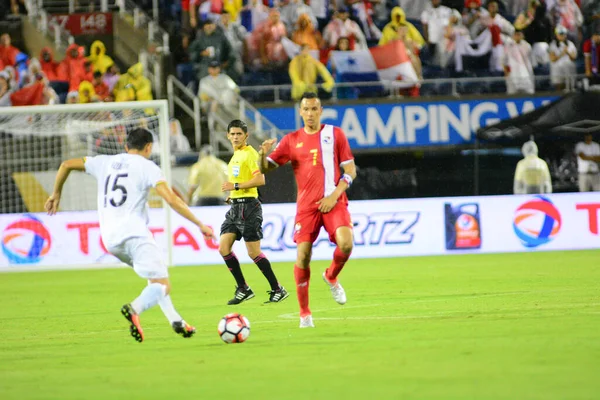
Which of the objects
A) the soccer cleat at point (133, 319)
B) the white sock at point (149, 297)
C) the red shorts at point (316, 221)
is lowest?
the soccer cleat at point (133, 319)

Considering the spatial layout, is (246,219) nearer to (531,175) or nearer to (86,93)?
(531,175)

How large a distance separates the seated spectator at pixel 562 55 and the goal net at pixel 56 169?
28.5ft

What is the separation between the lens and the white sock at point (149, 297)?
29.8 ft

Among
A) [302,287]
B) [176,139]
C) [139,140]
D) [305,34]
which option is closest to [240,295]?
[302,287]

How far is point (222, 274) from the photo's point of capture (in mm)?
18812

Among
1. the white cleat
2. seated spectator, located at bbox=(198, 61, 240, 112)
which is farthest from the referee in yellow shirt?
seated spectator, located at bbox=(198, 61, 240, 112)

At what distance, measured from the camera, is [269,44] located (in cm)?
2419

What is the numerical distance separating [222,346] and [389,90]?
49.5 feet

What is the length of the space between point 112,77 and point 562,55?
973 centimetres

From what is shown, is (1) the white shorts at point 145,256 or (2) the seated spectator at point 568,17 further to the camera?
(2) the seated spectator at point 568,17

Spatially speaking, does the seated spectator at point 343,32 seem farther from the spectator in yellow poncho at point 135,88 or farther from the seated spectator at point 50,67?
the seated spectator at point 50,67

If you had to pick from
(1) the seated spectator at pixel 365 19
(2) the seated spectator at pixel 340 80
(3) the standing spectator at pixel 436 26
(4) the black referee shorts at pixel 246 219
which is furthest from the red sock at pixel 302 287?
(1) the seated spectator at pixel 365 19

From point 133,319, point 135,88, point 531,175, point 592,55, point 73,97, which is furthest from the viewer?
point 592,55

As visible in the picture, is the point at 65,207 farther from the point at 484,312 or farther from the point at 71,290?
the point at 484,312
